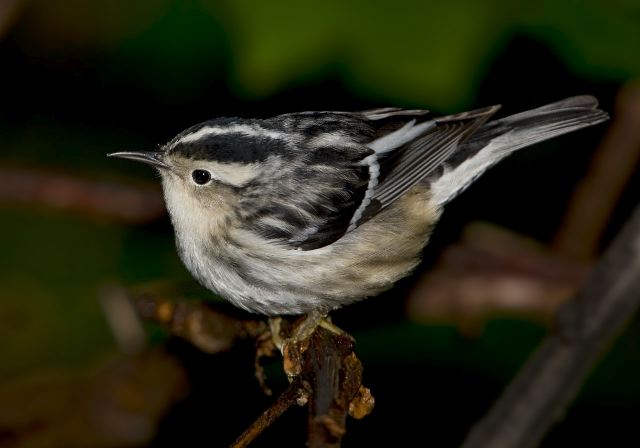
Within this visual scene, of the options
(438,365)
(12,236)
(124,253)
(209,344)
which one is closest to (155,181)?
(124,253)

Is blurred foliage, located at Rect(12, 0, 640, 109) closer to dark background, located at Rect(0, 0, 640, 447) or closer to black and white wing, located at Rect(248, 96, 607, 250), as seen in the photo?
dark background, located at Rect(0, 0, 640, 447)

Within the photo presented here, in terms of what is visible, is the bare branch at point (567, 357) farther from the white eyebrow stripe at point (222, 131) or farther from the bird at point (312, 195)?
the white eyebrow stripe at point (222, 131)

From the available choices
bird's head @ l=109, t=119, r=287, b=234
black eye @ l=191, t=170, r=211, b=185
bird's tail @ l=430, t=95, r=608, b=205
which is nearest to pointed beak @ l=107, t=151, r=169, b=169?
bird's head @ l=109, t=119, r=287, b=234

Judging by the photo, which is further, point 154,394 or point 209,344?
point 154,394

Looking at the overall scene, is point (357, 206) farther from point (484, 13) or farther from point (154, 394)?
point (154, 394)

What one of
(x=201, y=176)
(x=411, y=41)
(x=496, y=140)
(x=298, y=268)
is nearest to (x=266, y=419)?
(x=298, y=268)

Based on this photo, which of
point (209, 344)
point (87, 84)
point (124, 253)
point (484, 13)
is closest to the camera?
point (209, 344)
